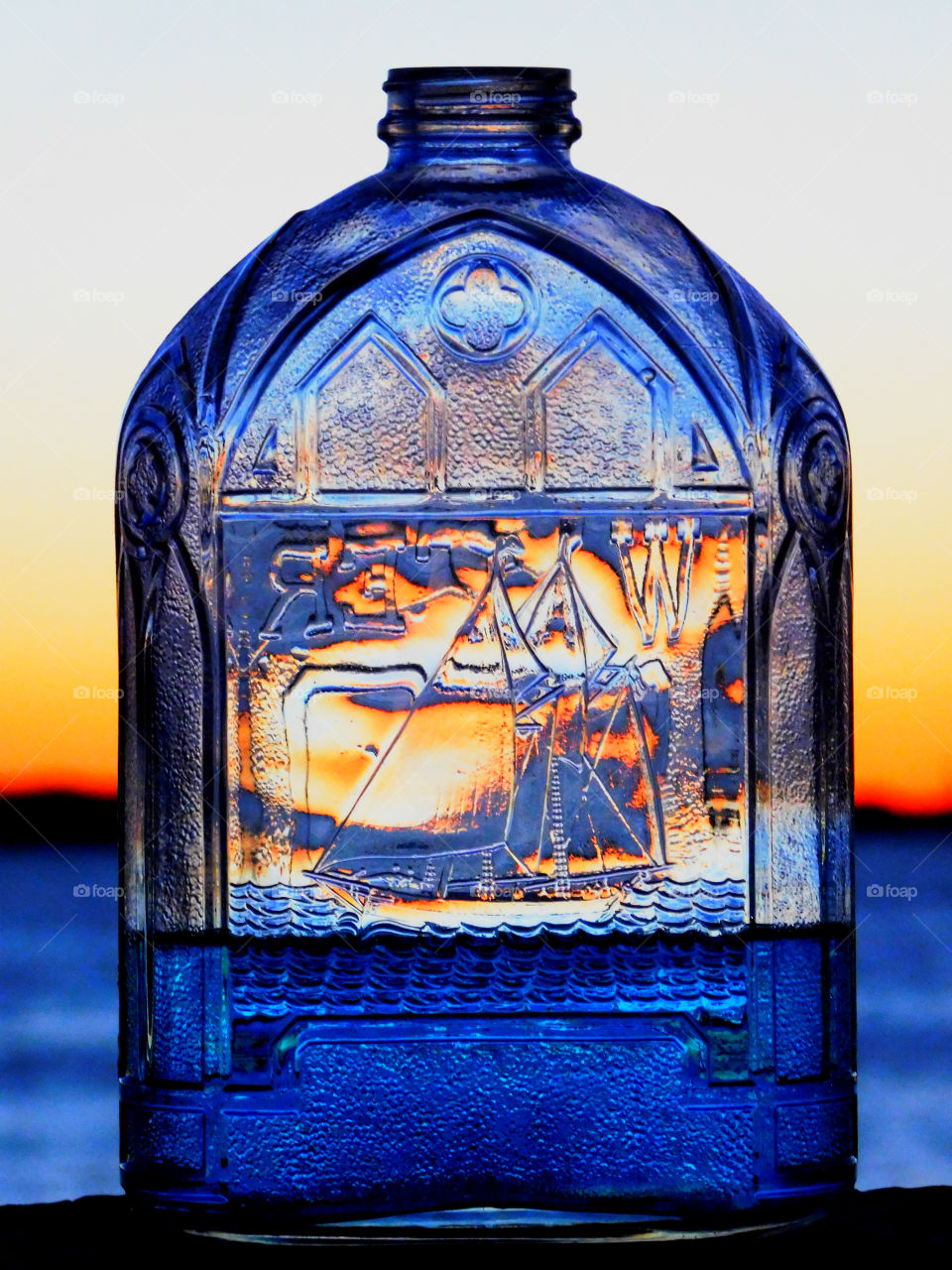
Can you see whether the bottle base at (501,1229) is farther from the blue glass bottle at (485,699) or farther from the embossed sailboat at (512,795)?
the embossed sailboat at (512,795)

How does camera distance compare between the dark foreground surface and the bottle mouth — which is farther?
the bottle mouth

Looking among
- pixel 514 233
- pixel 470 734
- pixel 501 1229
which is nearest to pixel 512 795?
pixel 470 734

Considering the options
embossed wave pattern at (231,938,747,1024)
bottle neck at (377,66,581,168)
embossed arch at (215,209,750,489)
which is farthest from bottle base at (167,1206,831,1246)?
bottle neck at (377,66,581,168)

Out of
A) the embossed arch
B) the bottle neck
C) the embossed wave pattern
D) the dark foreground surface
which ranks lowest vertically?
the dark foreground surface

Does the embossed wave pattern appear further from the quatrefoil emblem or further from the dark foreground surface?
the quatrefoil emblem

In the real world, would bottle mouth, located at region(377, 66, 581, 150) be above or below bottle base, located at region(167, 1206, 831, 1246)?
above

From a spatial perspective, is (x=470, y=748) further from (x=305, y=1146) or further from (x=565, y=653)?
(x=305, y=1146)

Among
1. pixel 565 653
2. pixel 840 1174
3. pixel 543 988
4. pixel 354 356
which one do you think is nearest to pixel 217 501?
pixel 354 356
